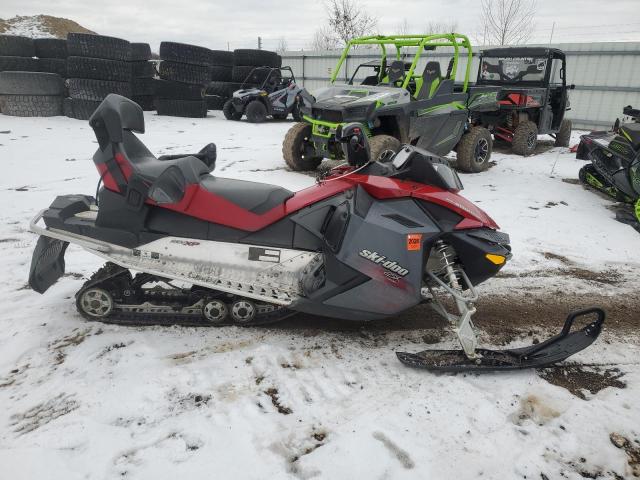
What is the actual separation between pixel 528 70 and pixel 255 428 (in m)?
11.4

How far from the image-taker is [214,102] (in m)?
17.1

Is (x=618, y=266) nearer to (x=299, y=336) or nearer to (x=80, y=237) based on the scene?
(x=299, y=336)

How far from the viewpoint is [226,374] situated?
109 inches

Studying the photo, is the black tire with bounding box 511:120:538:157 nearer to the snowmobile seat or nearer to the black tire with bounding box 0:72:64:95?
the snowmobile seat

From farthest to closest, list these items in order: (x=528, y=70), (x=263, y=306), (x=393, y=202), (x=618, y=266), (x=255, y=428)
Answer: (x=528, y=70) < (x=618, y=266) < (x=263, y=306) < (x=393, y=202) < (x=255, y=428)

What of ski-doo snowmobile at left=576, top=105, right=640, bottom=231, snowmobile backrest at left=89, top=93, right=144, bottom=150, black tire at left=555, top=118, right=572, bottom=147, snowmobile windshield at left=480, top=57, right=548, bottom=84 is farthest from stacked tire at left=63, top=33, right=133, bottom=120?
black tire at left=555, top=118, right=572, bottom=147

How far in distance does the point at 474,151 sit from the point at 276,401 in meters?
7.43

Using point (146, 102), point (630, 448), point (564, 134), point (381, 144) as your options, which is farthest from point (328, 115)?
point (146, 102)

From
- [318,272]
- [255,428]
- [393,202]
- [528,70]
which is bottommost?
[255,428]

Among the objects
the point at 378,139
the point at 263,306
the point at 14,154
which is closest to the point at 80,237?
the point at 263,306

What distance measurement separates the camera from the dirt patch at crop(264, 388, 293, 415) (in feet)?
8.10

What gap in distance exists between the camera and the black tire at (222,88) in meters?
17.1

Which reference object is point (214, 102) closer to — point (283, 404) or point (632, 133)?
point (632, 133)

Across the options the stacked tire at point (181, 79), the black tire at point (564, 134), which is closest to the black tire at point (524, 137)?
the black tire at point (564, 134)
